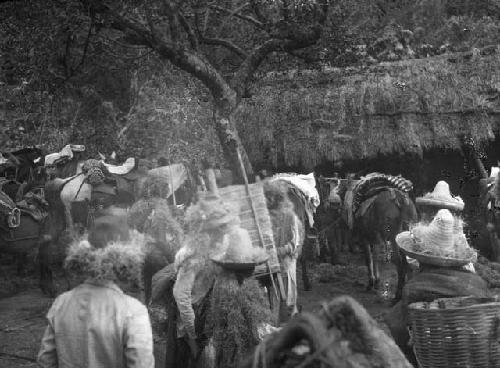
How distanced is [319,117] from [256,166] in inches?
74.6

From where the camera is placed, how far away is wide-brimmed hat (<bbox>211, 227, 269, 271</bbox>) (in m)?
4.90

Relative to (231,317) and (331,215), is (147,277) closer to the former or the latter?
A: (231,317)

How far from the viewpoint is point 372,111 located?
46.9 ft

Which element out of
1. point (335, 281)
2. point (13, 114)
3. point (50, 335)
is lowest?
point (335, 281)

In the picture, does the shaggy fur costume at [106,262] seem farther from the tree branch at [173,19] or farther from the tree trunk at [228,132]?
the tree branch at [173,19]

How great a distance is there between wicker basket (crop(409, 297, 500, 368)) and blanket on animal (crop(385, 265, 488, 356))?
1.80 feet

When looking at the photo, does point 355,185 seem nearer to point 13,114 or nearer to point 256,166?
point 256,166

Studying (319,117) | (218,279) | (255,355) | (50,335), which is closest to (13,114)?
(319,117)

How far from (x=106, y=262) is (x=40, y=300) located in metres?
7.44

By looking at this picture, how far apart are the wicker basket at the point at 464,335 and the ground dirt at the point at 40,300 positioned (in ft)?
13.2

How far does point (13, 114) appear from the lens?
15.2m

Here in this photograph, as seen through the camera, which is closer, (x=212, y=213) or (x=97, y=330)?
(x=97, y=330)

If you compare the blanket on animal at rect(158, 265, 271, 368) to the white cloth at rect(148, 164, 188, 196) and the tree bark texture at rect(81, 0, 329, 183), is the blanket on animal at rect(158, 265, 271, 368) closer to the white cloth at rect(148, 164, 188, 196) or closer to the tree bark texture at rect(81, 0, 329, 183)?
the tree bark texture at rect(81, 0, 329, 183)

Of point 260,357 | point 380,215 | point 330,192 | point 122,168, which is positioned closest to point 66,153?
point 122,168
